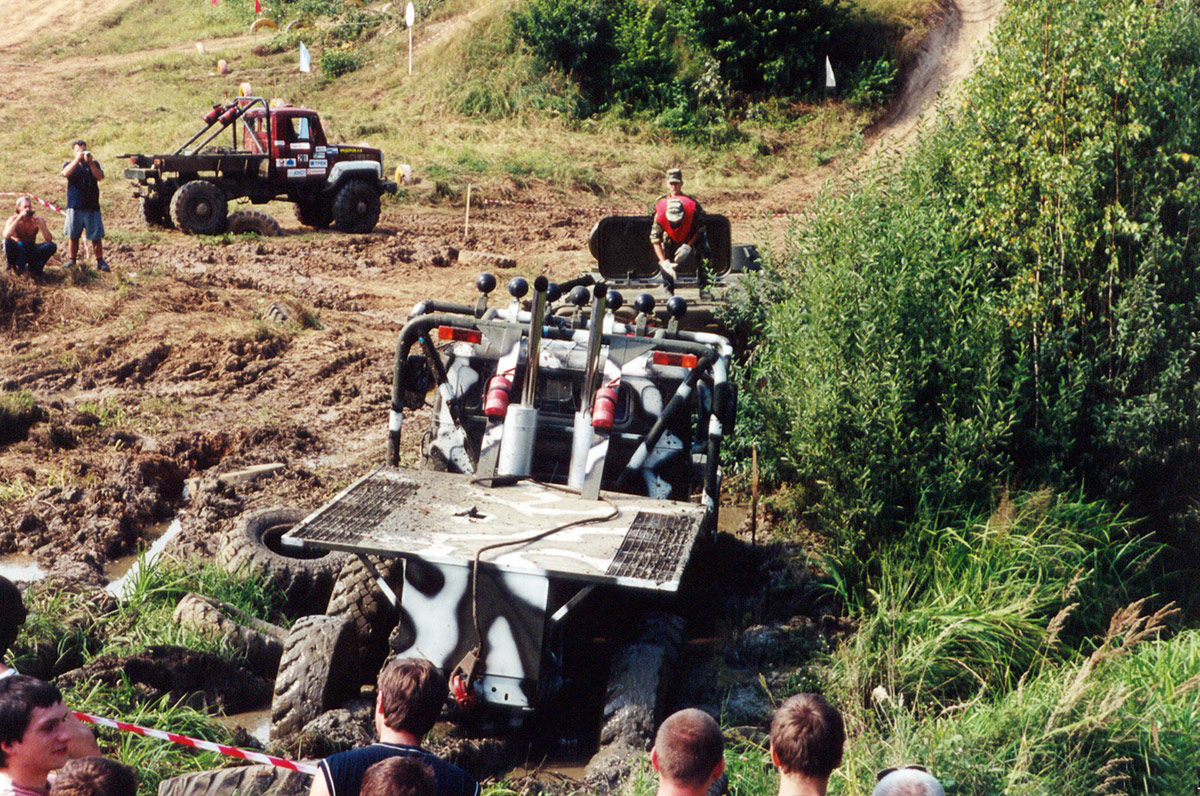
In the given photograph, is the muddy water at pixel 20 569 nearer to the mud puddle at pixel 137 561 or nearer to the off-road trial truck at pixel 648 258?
the mud puddle at pixel 137 561

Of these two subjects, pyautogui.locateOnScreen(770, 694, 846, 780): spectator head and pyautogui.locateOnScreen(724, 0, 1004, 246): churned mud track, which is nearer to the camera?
pyautogui.locateOnScreen(770, 694, 846, 780): spectator head

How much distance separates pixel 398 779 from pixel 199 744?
185cm

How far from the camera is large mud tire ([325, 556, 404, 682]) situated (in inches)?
218

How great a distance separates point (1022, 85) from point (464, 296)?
339 inches

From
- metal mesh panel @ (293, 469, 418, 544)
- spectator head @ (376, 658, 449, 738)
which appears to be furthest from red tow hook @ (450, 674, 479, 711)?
spectator head @ (376, 658, 449, 738)

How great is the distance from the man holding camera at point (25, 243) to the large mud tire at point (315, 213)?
5.83 metres

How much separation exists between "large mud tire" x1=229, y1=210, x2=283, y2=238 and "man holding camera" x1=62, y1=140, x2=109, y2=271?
141 inches

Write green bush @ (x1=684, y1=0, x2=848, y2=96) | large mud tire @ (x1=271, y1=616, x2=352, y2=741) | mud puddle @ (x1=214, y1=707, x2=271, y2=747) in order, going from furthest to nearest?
green bush @ (x1=684, y1=0, x2=848, y2=96) < mud puddle @ (x1=214, y1=707, x2=271, y2=747) < large mud tire @ (x1=271, y1=616, x2=352, y2=741)

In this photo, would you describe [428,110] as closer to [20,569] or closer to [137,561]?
[20,569]

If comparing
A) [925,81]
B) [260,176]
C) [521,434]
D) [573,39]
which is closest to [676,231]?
[521,434]

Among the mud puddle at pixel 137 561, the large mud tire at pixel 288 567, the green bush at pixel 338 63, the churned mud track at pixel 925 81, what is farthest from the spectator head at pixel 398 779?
the green bush at pixel 338 63

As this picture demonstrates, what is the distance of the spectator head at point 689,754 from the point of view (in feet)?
10.3

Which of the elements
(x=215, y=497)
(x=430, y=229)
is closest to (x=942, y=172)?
(x=215, y=497)

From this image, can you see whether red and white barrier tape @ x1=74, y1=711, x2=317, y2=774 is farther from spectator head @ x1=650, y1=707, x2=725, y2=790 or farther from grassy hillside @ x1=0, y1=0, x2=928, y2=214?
grassy hillside @ x1=0, y1=0, x2=928, y2=214
